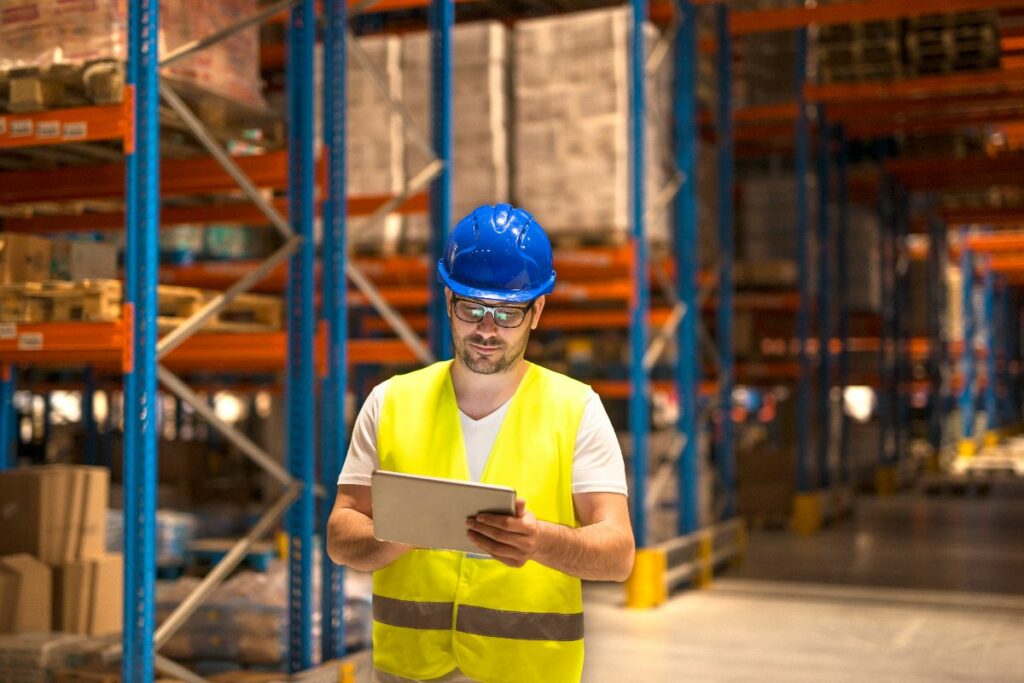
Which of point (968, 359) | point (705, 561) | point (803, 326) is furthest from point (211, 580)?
point (968, 359)

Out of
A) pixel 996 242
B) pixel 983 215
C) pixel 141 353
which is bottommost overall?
pixel 141 353

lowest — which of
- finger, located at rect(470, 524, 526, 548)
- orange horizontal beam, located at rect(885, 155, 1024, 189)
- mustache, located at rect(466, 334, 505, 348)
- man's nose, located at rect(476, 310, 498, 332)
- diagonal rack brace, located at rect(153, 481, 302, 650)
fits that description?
diagonal rack brace, located at rect(153, 481, 302, 650)

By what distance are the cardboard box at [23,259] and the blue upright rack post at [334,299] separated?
1.22 meters

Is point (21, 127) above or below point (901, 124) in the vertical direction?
below

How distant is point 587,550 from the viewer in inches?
92.1

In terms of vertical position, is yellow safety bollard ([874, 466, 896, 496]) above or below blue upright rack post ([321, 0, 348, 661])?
below

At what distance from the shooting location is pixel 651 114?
912 cm

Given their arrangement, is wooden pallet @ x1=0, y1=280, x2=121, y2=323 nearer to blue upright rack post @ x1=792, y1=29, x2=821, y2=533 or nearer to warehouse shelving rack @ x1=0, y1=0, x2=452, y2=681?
warehouse shelving rack @ x1=0, y1=0, x2=452, y2=681

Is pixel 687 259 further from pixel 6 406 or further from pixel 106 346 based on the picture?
pixel 106 346

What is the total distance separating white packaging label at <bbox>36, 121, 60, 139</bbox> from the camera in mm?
5023

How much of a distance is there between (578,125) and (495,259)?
652 centimetres

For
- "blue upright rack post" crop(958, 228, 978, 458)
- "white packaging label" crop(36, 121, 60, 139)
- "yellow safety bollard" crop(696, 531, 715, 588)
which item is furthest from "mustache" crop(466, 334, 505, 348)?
"blue upright rack post" crop(958, 228, 978, 458)

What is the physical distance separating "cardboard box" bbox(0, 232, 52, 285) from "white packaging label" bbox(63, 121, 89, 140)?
1.71ft

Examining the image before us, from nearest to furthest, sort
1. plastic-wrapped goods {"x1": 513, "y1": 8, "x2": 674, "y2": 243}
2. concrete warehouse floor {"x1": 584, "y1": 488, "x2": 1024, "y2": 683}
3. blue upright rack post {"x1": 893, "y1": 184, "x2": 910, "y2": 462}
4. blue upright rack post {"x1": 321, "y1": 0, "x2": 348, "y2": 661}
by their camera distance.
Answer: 1. blue upright rack post {"x1": 321, "y1": 0, "x2": 348, "y2": 661}
2. concrete warehouse floor {"x1": 584, "y1": 488, "x2": 1024, "y2": 683}
3. plastic-wrapped goods {"x1": 513, "y1": 8, "x2": 674, "y2": 243}
4. blue upright rack post {"x1": 893, "y1": 184, "x2": 910, "y2": 462}
